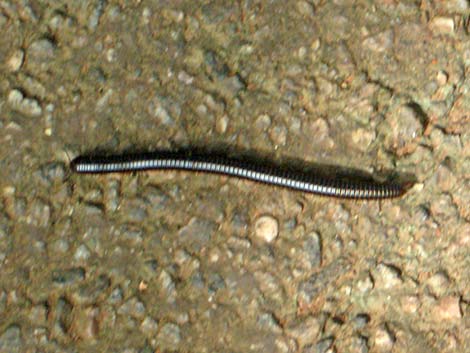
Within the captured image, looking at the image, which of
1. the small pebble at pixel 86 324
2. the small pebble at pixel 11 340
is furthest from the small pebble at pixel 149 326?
the small pebble at pixel 11 340

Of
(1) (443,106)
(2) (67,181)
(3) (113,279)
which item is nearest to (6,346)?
(3) (113,279)

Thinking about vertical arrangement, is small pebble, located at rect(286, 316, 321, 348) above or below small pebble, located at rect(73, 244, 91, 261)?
below

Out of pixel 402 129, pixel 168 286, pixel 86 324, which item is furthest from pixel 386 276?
pixel 86 324

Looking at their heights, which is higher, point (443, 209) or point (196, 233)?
point (443, 209)

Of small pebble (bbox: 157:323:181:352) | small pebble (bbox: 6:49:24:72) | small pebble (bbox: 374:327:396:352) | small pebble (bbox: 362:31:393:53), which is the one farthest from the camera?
small pebble (bbox: 6:49:24:72)

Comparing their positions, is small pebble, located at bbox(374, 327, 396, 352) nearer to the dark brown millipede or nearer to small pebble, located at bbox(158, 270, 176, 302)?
the dark brown millipede

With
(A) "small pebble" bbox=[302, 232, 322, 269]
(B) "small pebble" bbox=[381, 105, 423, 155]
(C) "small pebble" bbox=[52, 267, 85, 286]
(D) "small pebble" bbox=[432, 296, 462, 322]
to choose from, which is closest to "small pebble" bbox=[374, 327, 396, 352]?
(D) "small pebble" bbox=[432, 296, 462, 322]

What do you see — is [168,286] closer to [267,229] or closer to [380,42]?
[267,229]
